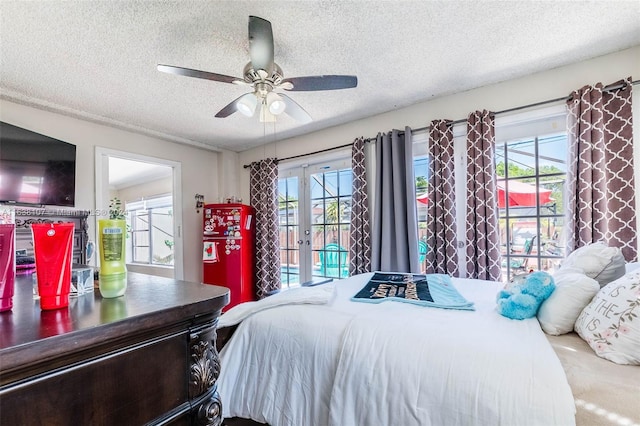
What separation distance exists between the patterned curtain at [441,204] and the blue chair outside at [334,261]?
43.9 inches

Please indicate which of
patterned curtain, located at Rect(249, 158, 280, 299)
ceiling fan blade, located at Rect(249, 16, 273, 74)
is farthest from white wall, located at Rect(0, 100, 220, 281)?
ceiling fan blade, located at Rect(249, 16, 273, 74)

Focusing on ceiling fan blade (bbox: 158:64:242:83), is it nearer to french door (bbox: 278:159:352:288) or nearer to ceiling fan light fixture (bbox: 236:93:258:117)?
ceiling fan light fixture (bbox: 236:93:258:117)

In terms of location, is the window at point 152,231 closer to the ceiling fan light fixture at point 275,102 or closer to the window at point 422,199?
the ceiling fan light fixture at point 275,102

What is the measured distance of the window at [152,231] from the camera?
5.95m

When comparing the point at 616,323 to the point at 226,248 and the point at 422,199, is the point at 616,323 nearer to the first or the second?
the point at 422,199

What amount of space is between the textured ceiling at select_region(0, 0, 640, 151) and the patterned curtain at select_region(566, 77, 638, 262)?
1.31 feet

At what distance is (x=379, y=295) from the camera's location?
1.75 meters

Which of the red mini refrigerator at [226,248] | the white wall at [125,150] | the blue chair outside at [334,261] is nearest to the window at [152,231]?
the white wall at [125,150]

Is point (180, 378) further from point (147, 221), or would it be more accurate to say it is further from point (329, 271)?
point (147, 221)

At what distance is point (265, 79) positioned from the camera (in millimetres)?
1907

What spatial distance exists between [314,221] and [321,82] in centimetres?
232

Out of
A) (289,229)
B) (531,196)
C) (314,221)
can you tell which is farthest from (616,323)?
(289,229)

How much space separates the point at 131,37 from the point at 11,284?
196 cm

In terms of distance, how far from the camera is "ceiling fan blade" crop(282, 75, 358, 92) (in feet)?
5.94
